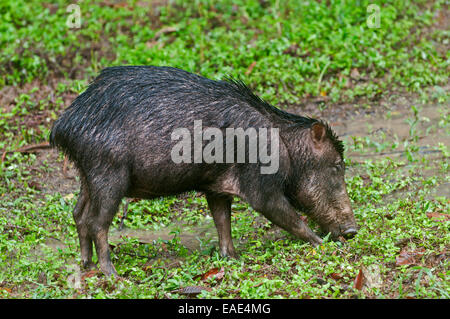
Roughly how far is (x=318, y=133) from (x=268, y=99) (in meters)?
3.17

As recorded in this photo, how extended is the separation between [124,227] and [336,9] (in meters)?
5.28

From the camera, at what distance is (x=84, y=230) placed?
20.6 feet

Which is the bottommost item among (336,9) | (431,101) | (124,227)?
(124,227)

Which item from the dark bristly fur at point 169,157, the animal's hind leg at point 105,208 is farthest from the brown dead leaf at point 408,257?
the animal's hind leg at point 105,208

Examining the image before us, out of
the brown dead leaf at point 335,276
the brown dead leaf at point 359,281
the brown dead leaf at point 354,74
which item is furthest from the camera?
the brown dead leaf at point 354,74

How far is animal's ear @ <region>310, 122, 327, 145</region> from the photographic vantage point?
631 centimetres

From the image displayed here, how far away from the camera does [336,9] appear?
10875 millimetres

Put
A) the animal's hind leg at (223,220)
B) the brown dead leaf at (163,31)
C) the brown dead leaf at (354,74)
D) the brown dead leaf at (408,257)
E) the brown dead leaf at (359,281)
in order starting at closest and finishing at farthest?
the brown dead leaf at (359,281)
the brown dead leaf at (408,257)
the animal's hind leg at (223,220)
the brown dead leaf at (354,74)
the brown dead leaf at (163,31)

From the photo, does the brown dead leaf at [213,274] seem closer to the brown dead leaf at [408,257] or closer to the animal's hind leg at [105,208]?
the animal's hind leg at [105,208]

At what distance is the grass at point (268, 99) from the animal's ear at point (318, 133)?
0.86 m

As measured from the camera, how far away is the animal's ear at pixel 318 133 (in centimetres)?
631
